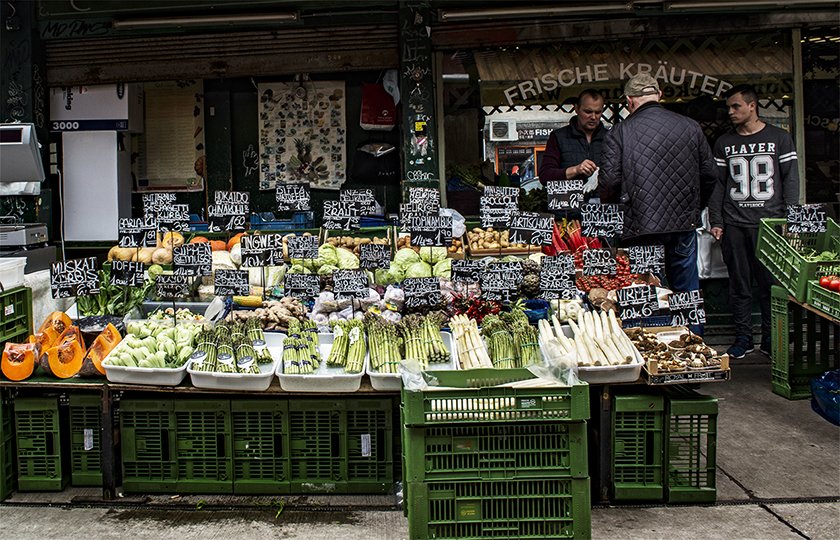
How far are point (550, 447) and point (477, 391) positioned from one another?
45 cm

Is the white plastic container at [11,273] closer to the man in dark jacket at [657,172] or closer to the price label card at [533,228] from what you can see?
the price label card at [533,228]

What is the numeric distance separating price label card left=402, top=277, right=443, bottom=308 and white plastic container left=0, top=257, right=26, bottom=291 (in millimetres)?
2777

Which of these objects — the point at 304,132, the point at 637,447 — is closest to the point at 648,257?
the point at 637,447

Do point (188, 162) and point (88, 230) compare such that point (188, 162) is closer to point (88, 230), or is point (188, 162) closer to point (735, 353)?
point (88, 230)

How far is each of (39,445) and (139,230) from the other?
163cm

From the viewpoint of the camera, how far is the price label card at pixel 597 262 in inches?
262

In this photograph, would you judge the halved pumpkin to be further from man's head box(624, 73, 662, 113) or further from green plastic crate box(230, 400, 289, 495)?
man's head box(624, 73, 662, 113)

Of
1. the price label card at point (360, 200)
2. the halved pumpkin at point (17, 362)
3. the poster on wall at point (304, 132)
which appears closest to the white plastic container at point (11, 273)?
the halved pumpkin at point (17, 362)

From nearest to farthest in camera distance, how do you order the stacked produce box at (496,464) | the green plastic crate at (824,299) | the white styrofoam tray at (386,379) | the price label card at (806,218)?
the stacked produce box at (496,464)
the white styrofoam tray at (386,379)
the green plastic crate at (824,299)
the price label card at (806,218)

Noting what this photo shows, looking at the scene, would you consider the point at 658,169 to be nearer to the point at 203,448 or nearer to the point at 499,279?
A: the point at 499,279

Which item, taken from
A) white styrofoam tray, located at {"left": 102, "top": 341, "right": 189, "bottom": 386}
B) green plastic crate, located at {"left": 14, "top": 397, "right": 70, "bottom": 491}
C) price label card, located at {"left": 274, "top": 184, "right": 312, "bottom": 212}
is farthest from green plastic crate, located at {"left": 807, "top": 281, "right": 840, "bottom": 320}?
green plastic crate, located at {"left": 14, "top": 397, "right": 70, "bottom": 491}

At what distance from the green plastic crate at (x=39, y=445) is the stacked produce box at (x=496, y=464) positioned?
2.89 metres

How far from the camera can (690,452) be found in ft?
19.5

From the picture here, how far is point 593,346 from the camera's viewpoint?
6047mm
